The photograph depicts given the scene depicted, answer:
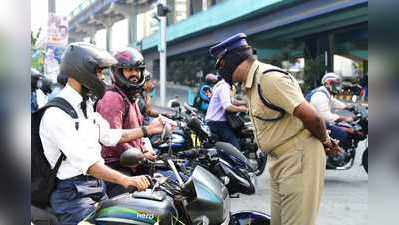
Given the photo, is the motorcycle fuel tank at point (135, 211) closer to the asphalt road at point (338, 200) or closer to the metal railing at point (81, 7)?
the asphalt road at point (338, 200)

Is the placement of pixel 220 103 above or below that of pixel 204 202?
above

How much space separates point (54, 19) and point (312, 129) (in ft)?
54.3

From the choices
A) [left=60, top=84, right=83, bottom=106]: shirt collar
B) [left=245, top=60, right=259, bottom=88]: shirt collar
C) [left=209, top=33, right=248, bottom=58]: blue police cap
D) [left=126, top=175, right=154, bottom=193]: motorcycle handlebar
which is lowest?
[left=126, top=175, right=154, bottom=193]: motorcycle handlebar

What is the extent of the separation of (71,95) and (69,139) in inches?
11.6

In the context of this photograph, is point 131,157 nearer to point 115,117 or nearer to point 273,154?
point 273,154

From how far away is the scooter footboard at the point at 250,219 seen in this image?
12.3 feet

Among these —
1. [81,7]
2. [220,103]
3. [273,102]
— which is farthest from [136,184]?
[81,7]

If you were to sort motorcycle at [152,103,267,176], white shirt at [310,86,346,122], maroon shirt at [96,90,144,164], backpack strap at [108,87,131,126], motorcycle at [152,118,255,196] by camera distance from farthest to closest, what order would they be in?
white shirt at [310,86,346,122], motorcycle at [152,103,267,176], backpack strap at [108,87,131,126], maroon shirt at [96,90,144,164], motorcycle at [152,118,255,196]

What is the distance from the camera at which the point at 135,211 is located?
2.90m

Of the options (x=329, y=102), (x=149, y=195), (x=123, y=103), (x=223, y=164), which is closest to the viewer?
(x=149, y=195)

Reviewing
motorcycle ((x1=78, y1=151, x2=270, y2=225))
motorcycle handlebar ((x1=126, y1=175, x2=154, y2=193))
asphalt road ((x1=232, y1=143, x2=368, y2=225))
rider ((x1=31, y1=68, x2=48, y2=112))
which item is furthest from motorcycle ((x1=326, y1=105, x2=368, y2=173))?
motorcycle handlebar ((x1=126, y1=175, x2=154, y2=193))

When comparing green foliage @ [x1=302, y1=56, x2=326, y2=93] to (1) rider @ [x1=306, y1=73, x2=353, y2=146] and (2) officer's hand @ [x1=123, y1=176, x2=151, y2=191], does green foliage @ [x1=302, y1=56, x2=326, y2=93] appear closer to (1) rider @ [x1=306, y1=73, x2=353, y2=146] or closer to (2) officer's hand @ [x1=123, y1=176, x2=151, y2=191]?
(1) rider @ [x1=306, y1=73, x2=353, y2=146]

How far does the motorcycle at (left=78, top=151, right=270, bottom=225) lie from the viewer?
2891 millimetres

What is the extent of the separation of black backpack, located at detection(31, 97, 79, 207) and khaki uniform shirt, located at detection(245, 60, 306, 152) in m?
1.07
